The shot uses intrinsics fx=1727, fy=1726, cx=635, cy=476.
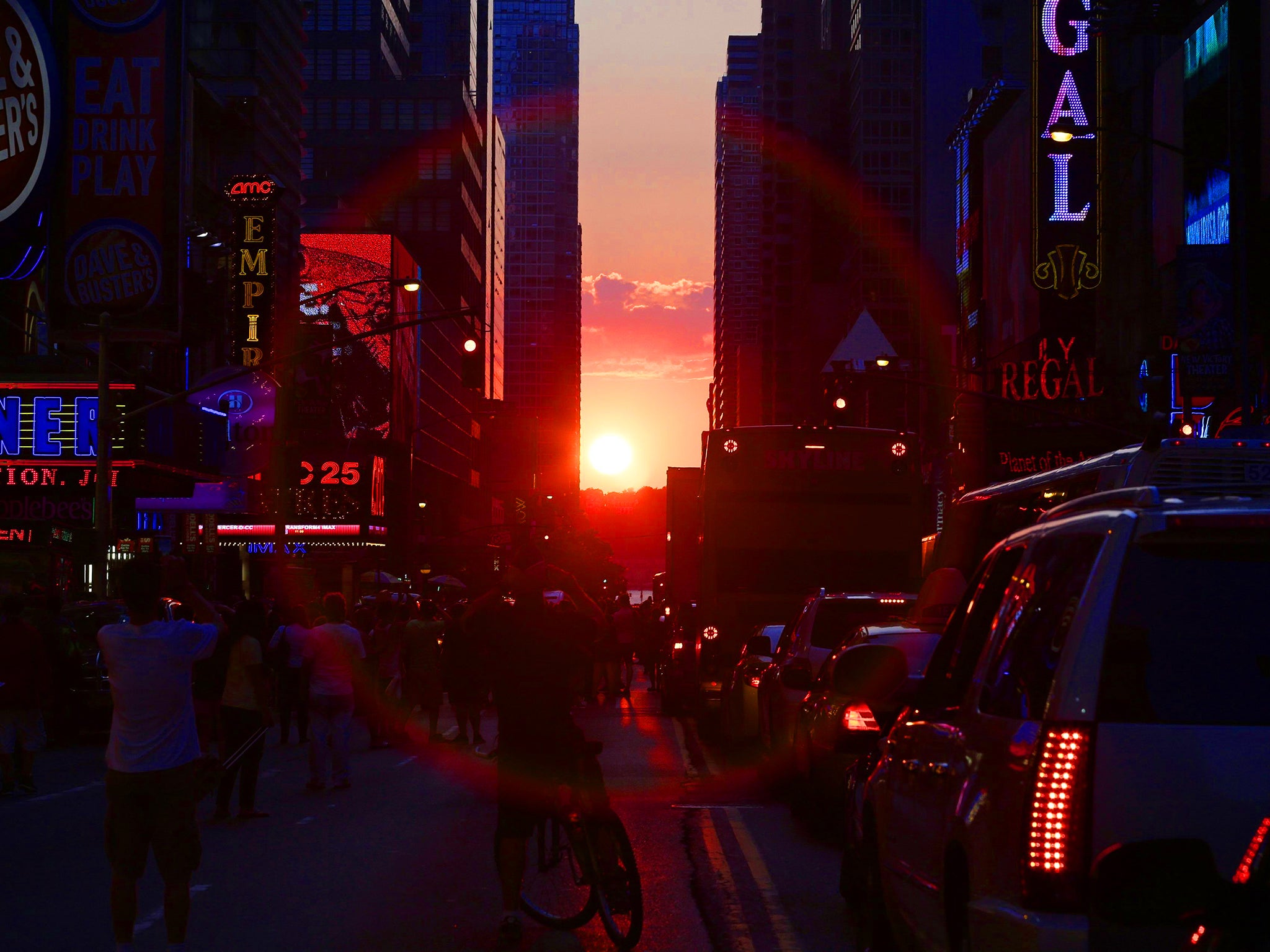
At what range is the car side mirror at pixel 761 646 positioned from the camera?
1806cm

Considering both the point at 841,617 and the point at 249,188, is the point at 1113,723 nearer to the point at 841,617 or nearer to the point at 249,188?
the point at 841,617

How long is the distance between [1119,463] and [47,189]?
98.1ft

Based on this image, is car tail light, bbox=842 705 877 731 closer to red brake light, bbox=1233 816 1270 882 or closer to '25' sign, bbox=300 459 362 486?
red brake light, bbox=1233 816 1270 882

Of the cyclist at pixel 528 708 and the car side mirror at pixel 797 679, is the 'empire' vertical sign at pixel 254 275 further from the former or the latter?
the cyclist at pixel 528 708

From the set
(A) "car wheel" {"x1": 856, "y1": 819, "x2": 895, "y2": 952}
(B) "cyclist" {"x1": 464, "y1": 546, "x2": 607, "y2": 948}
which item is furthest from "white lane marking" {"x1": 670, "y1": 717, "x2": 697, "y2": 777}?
(A) "car wheel" {"x1": 856, "y1": 819, "x2": 895, "y2": 952}

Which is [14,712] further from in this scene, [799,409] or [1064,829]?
[799,409]

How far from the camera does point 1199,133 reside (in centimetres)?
4672

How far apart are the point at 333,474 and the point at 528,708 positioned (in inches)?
3099

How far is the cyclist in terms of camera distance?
29.4 feet

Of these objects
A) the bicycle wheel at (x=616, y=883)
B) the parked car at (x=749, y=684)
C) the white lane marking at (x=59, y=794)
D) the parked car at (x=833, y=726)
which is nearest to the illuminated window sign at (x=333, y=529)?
the parked car at (x=749, y=684)

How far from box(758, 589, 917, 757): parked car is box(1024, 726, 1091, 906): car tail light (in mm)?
10470

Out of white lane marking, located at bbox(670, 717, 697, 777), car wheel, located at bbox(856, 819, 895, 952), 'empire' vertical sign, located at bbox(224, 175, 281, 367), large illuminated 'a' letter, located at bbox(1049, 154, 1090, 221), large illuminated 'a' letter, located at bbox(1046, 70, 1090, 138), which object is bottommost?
white lane marking, located at bbox(670, 717, 697, 777)

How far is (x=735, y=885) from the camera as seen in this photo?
10.6 meters

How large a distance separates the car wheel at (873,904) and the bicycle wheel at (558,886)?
2154 millimetres
